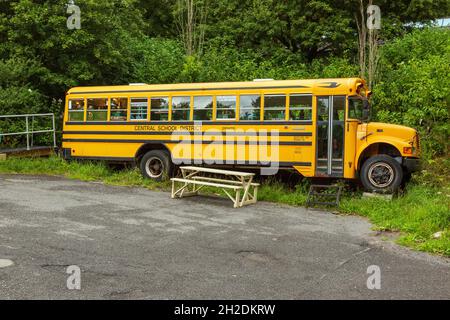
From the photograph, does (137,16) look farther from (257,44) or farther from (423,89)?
(423,89)

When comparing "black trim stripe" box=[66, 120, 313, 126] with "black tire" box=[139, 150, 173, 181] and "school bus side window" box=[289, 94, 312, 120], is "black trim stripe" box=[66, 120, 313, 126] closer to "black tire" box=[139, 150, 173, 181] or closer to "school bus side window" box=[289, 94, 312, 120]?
"school bus side window" box=[289, 94, 312, 120]

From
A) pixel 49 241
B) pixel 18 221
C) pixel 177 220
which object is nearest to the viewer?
pixel 49 241

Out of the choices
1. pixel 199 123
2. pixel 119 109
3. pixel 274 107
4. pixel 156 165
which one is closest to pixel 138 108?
pixel 119 109

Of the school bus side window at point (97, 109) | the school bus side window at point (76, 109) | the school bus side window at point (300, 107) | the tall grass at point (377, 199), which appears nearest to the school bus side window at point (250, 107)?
the school bus side window at point (300, 107)

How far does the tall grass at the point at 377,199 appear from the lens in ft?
29.0

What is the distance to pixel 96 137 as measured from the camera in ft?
50.3

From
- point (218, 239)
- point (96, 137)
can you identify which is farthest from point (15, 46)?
point (218, 239)

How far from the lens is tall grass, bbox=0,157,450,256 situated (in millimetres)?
8828

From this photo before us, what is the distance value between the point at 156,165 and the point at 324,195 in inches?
204

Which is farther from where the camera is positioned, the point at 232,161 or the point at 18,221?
the point at 232,161

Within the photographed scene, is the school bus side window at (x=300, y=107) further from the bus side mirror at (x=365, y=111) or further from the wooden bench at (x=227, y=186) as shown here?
the wooden bench at (x=227, y=186)

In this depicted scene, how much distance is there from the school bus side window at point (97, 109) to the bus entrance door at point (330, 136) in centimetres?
650

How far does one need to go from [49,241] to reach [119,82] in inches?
511

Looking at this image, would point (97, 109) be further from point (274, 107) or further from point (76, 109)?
point (274, 107)
